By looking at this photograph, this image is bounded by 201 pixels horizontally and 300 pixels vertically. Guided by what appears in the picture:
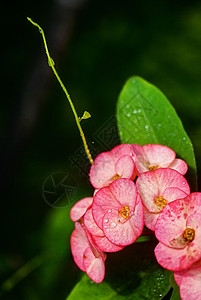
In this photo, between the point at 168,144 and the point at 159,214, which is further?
the point at 168,144

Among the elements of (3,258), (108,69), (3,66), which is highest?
(108,69)

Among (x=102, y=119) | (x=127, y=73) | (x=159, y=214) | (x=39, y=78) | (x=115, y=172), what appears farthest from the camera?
(x=127, y=73)

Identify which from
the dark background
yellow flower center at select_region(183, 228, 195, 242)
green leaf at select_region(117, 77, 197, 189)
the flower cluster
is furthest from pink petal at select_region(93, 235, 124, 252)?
the dark background

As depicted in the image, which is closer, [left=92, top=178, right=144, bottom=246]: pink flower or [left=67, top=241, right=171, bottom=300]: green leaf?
[left=92, top=178, right=144, bottom=246]: pink flower

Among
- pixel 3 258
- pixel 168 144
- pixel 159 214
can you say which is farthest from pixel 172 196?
pixel 3 258

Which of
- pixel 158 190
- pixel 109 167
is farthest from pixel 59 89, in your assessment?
pixel 158 190

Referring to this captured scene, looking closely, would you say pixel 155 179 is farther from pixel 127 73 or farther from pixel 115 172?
pixel 127 73

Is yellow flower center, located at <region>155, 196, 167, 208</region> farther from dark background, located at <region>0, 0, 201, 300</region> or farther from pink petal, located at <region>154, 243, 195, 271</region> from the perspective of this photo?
dark background, located at <region>0, 0, 201, 300</region>

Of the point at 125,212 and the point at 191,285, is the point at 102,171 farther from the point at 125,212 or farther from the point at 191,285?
the point at 191,285
